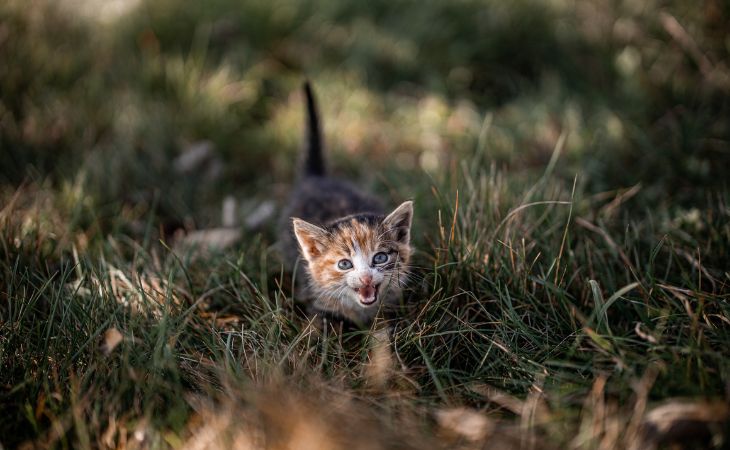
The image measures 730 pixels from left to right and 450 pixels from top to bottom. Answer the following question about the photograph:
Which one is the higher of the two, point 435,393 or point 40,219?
point 40,219

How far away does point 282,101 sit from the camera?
415 cm

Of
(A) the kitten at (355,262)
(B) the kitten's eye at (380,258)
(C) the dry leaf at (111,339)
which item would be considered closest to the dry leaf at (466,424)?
(A) the kitten at (355,262)

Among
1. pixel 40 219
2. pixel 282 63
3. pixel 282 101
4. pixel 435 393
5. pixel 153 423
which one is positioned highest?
pixel 282 63

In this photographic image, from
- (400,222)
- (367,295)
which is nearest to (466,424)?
(367,295)

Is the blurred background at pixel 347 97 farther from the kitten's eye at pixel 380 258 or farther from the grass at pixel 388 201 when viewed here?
the kitten's eye at pixel 380 258

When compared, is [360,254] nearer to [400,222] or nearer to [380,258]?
[380,258]

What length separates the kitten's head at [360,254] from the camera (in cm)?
206

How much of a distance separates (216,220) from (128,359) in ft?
4.86

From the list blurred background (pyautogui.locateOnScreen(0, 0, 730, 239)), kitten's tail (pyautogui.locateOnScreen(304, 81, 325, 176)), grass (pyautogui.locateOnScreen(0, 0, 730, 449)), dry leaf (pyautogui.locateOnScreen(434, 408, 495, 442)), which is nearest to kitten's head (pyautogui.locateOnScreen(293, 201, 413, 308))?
grass (pyautogui.locateOnScreen(0, 0, 730, 449))

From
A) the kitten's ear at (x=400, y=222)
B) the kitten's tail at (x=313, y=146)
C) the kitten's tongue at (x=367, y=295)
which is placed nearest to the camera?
the kitten's tongue at (x=367, y=295)

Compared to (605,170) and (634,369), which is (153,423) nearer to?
(634,369)

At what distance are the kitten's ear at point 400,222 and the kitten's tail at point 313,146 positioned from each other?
42.6 inches

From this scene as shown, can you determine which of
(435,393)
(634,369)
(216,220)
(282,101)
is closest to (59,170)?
(216,220)

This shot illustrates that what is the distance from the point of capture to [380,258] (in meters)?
2.14
